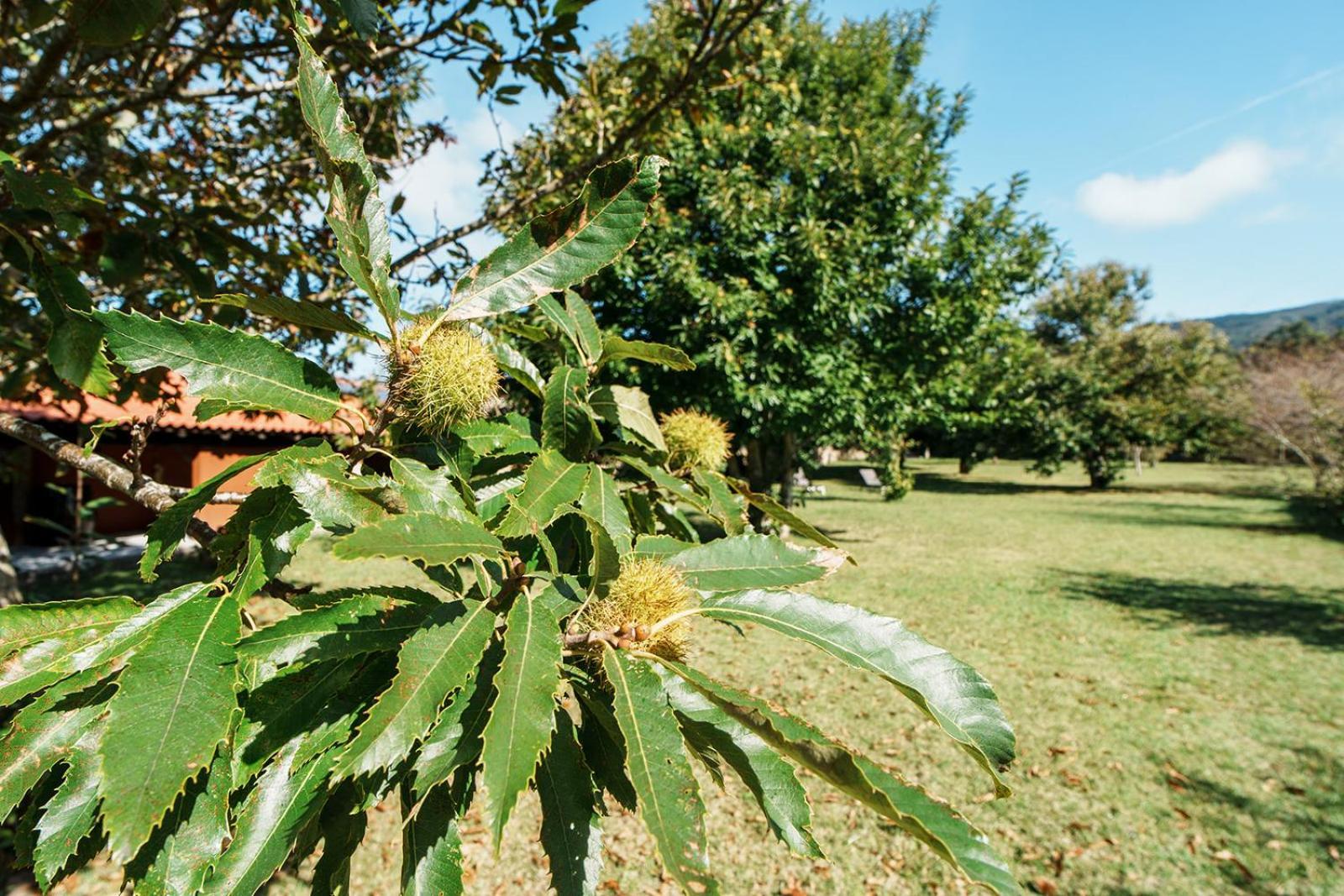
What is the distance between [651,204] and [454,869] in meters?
0.95

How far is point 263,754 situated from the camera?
31.9 inches

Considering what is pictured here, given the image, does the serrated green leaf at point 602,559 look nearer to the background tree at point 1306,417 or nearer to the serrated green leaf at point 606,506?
the serrated green leaf at point 606,506

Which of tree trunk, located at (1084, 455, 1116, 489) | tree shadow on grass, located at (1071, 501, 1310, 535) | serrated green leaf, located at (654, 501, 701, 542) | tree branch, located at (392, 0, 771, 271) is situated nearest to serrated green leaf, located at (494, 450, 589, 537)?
serrated green leaf, located at (654, 501, 701, 542)

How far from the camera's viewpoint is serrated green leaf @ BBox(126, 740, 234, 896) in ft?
2.45

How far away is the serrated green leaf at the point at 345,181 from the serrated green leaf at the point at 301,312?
0.05 meters

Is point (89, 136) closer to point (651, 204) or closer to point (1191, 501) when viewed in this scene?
point (651, 204)

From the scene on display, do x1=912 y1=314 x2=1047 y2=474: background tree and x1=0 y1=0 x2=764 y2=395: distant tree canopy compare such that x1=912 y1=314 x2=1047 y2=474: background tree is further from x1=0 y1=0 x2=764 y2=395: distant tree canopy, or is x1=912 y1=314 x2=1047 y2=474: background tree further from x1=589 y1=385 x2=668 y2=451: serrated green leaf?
x1=589 y1=385 x2=668 y2=451: serrated green leaf

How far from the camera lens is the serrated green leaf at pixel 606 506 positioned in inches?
41.8

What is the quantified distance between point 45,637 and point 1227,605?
1070cm

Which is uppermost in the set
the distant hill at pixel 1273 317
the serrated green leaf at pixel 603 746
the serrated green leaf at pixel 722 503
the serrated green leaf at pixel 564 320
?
the distant hill at pixel 1273 317

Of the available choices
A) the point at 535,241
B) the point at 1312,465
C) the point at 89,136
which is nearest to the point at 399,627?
the point at 535,241

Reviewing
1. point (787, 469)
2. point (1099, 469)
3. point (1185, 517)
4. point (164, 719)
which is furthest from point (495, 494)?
point (1099, 469)

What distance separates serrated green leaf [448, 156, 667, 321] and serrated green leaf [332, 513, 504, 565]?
0.31 meters

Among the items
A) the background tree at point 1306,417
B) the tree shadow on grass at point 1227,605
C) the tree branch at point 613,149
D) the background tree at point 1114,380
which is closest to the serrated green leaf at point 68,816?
the tree branch at point 613,149
